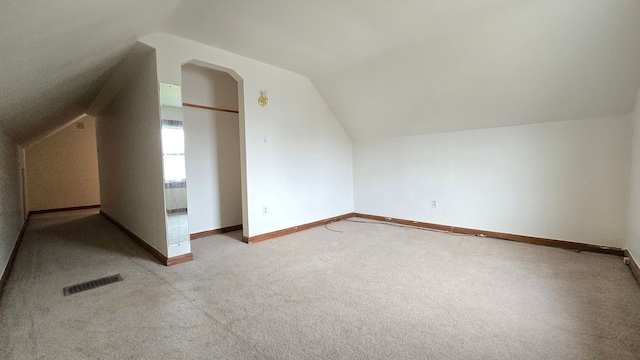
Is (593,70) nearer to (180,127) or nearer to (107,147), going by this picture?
(180,127)

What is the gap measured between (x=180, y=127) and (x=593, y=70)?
12.5 ft

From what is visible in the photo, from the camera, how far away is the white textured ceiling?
1.77m

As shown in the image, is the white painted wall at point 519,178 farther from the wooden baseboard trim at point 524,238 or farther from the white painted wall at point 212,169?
the white painted wall at point 212,169

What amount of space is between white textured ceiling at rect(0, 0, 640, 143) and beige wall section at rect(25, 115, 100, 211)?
13.6ft

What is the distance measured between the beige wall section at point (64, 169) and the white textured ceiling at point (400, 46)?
414 cm

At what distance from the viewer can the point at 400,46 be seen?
2854 mm

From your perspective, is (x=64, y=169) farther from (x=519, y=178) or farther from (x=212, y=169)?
(x=519, y=178)

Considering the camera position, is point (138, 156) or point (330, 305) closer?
point (330, 305)

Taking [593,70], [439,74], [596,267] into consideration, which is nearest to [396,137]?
[439,74]

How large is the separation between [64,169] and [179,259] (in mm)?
5996

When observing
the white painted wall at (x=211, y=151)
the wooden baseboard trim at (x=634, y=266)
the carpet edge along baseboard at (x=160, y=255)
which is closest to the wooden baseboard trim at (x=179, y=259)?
the carpet edge along baseboard at (x=160, y=255)

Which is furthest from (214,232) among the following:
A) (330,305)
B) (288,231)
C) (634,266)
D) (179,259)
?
(634,266)

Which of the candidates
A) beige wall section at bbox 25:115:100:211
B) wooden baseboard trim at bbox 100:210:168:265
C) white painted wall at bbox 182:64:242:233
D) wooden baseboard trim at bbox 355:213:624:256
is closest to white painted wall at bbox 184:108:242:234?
white painted wall at bbox 182:64:242:233

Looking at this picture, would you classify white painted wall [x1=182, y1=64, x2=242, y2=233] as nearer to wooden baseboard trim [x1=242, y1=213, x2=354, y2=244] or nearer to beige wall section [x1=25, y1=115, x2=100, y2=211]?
wooden baseboard trim [x1=242, y1=213, x2=354, y2=244]
